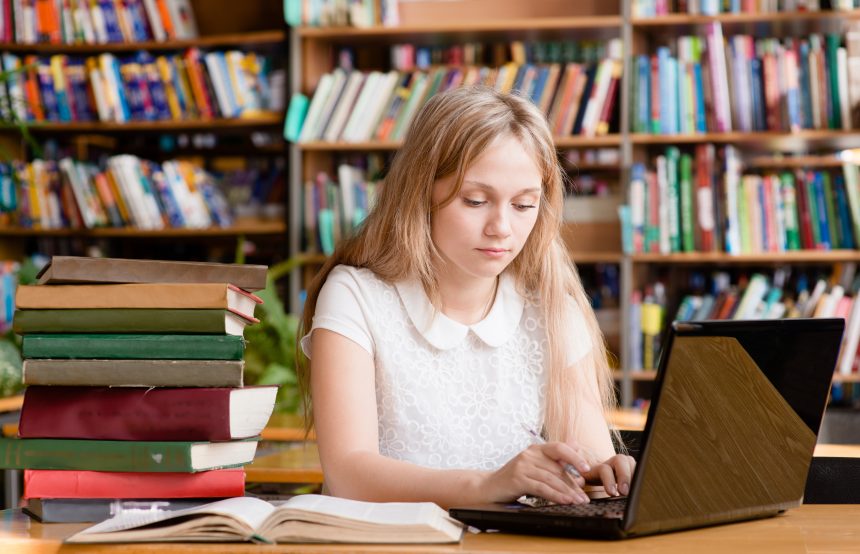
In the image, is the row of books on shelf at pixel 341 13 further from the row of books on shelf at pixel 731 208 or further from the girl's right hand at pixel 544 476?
the girl's right hand at pixel 544 476

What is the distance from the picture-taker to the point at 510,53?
410 centimetres

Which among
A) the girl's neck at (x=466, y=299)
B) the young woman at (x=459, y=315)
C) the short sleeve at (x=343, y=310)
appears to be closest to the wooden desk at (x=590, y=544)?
the young woman at (x=459, y=315)

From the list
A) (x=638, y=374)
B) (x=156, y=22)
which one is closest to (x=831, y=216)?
(x=638, y=374)

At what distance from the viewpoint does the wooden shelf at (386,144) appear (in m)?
3.78

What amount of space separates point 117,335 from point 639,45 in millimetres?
2993

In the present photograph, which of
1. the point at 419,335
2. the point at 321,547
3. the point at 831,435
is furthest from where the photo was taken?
the point at 831,435

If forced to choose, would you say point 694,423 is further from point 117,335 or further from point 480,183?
point 117,335

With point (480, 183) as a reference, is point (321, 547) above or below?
below

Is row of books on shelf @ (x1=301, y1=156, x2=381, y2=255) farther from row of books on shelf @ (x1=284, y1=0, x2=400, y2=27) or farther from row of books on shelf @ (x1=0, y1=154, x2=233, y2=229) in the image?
row of books on shelf @ (x1=284, y1=0, x2=400, y2=27)

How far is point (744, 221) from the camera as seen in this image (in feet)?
12.2

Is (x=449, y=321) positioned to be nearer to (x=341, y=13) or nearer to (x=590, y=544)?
(x=590, y=544)

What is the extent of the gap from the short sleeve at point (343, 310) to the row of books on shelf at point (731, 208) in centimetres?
228

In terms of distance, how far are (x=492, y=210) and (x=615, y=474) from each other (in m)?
0.41

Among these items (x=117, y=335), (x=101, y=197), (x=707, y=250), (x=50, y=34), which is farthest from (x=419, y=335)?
(x=50, y=34)
